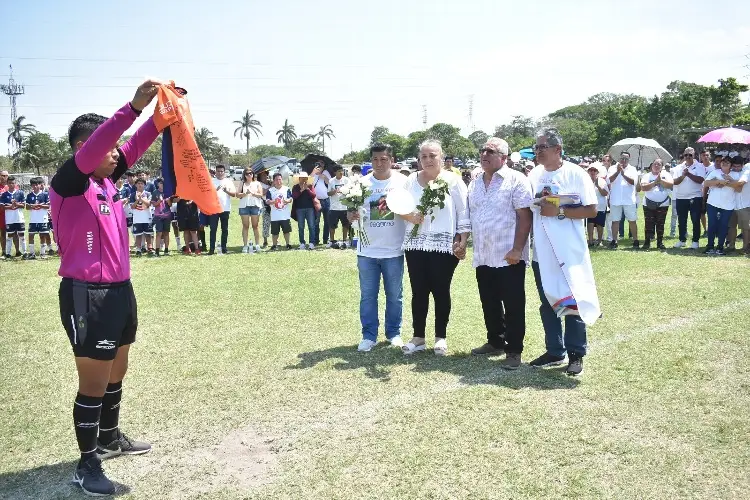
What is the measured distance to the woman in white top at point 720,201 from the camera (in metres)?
13.3

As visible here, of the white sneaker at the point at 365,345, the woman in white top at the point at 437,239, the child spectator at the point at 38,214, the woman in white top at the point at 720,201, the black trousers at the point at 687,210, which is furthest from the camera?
the child spectator at the point at 38,214

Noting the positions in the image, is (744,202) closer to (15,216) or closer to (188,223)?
(188,223)

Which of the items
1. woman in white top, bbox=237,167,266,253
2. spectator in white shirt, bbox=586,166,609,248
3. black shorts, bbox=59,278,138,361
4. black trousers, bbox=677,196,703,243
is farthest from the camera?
woman in white top, bbox=237,167,266,253

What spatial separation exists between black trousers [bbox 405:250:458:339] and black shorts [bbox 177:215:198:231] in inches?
400

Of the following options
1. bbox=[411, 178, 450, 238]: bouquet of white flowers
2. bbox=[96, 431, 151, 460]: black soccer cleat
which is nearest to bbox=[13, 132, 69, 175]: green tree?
bbox=[411, 178, 450, 238]: bouquet of white flowers

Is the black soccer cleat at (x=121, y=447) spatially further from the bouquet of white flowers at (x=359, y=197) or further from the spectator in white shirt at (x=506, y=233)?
the spectator in white shirt at (x=506, y=233)

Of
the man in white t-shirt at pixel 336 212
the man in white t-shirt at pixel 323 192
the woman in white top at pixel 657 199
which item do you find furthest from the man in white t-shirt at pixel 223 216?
the woman in white top at pixel 657 199

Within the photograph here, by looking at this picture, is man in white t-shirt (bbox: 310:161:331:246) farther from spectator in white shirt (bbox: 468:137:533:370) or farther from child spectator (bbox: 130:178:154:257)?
spectator in white shirt (bbox: 468:137:533:370)

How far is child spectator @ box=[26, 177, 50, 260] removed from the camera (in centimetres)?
1616

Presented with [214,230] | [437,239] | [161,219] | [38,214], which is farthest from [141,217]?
[437,239]

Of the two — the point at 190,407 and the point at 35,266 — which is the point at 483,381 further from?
the point at 35,266

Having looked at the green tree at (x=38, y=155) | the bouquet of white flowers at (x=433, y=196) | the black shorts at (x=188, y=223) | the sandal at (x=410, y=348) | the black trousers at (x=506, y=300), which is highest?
the green tree at (x=38, y=155)

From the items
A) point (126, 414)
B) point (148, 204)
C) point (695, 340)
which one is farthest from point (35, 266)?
point (695, 340)

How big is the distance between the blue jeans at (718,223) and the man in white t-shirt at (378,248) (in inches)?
367
